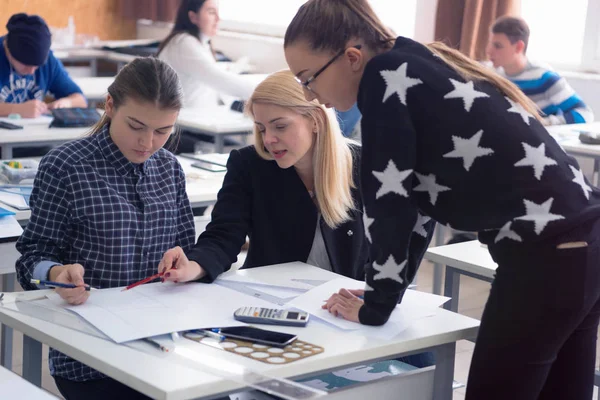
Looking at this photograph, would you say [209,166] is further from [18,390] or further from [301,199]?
[18,390]

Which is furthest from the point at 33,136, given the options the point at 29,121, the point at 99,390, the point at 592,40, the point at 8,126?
the point at 592,40

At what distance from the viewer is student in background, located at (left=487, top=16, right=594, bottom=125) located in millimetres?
4824

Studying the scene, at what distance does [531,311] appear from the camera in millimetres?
1411

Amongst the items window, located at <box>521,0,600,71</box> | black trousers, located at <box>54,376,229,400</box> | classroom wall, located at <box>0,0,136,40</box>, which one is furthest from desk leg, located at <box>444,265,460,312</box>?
classroom wall, located at <box>0,0,136,40</box>

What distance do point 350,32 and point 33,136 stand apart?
8.63 ft

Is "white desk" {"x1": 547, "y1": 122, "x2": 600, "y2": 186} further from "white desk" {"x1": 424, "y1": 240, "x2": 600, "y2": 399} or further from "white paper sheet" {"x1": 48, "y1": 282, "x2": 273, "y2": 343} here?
"white paper sheet" {"x1": 48, "y1": 282, "x2": 273, "y2": 343}

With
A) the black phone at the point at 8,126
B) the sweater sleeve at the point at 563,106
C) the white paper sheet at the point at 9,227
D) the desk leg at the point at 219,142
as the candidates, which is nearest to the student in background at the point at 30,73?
the black phone at the point at 8,126

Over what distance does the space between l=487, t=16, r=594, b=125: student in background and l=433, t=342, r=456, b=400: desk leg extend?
11.1 feet

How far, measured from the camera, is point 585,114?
4805mm

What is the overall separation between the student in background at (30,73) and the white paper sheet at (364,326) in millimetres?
2811

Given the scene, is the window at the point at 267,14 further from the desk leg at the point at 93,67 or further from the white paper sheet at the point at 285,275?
the white paper sheet at the point at 285,275

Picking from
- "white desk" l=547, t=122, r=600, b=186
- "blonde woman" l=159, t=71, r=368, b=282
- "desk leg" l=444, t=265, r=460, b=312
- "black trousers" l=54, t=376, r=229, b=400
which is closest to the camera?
"black trousers" l=54, t=376, r=229, b=400

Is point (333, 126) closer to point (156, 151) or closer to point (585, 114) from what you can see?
point (156, 151)

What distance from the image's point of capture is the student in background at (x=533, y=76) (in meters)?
4.82
